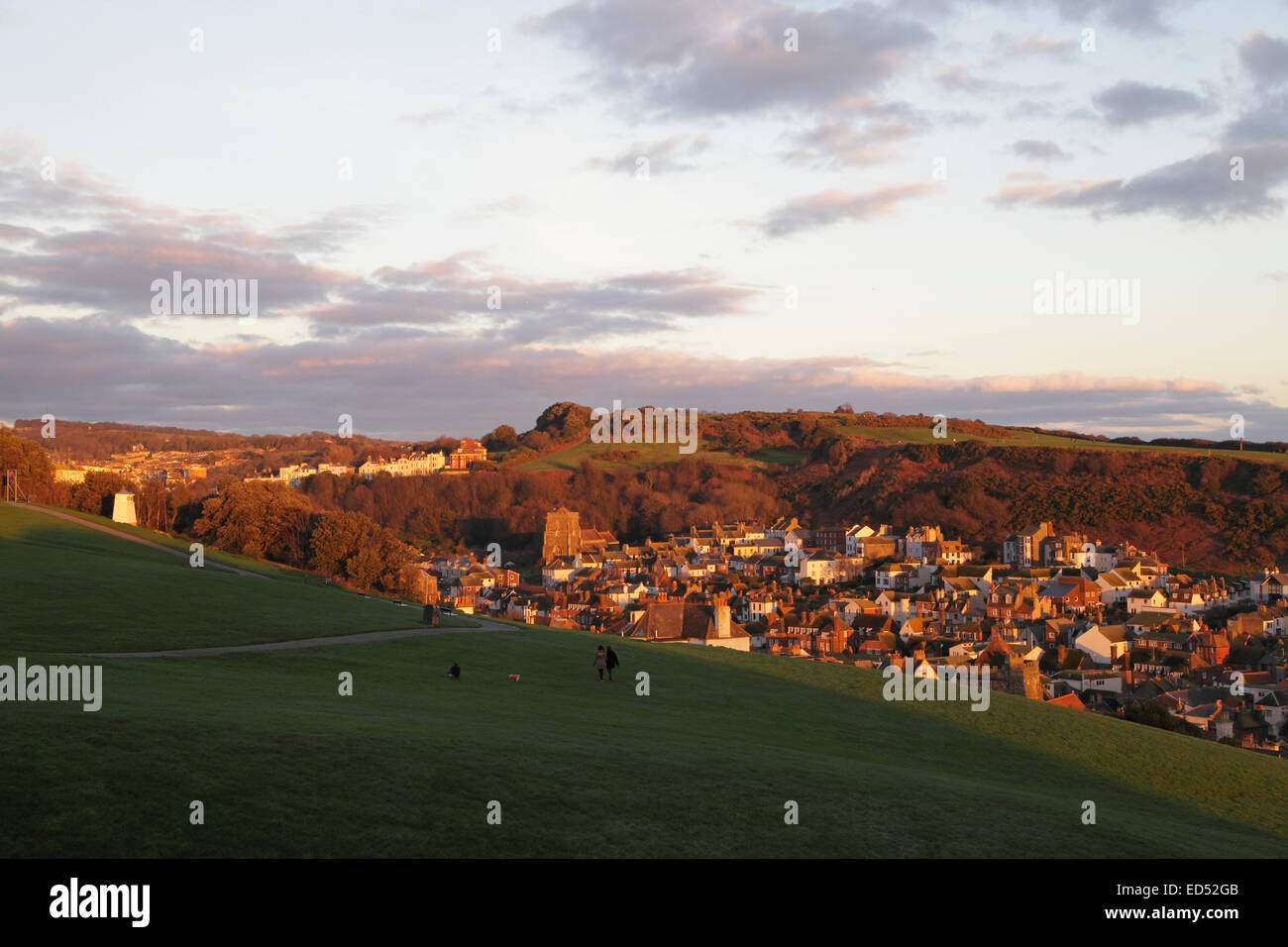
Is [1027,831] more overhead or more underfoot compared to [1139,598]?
more overhead

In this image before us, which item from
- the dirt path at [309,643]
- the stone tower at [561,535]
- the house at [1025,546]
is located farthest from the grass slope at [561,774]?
the stone tower at [561,535]

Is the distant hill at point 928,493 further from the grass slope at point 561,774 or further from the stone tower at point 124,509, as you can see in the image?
the grass slope at point 561,774

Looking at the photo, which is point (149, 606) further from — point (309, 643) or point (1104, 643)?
point (1104, 643)

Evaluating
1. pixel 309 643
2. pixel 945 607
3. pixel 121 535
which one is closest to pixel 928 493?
pixel 945 607
